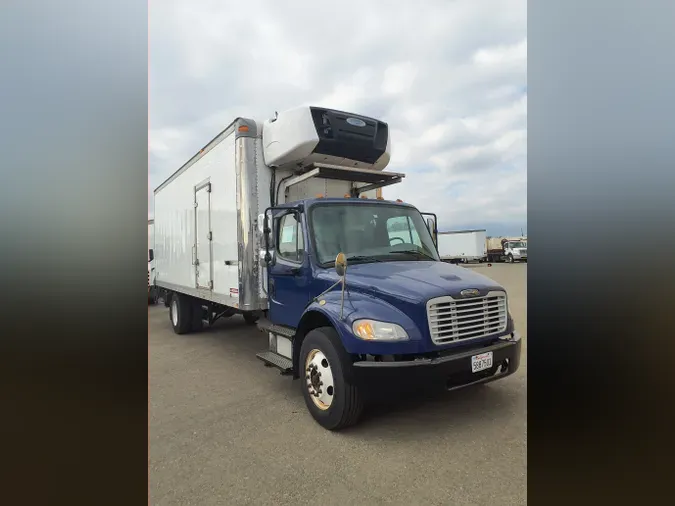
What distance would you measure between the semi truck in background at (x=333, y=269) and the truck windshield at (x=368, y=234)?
0.02 metres

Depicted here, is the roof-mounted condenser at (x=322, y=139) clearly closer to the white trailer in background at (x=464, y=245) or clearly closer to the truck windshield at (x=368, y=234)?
the truck windshield at (x=368, y=234)

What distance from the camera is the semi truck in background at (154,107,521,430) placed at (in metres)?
3.77

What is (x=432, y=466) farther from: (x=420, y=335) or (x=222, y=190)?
(x=222, y=190)

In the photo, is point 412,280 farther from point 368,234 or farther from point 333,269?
point 368,234

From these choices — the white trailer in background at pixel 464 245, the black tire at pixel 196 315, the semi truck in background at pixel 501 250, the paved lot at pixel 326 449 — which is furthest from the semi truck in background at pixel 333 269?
the semi truck in background at pixel 501 250

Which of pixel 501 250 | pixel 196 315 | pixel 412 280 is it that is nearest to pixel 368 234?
pixel 412 280

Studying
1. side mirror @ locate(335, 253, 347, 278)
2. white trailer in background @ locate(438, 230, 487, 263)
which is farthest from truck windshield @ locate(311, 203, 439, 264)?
white trailer in background @ locate(438, 230, 487, 263)

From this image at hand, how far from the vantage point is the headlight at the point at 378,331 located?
12.1 feet
